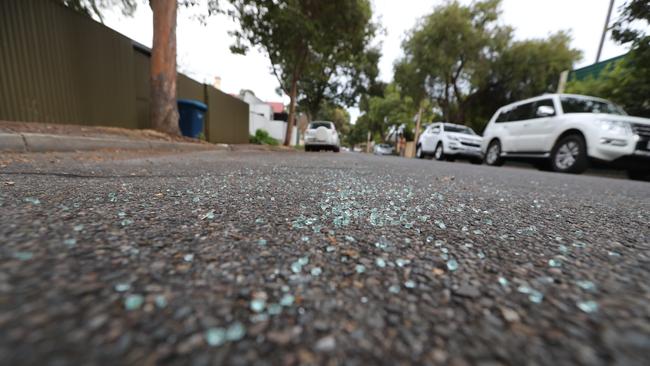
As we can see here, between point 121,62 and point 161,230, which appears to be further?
point 121,62

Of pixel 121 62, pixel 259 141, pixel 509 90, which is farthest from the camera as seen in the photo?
pixel 259 141

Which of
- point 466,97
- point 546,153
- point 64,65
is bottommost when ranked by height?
point 546,153

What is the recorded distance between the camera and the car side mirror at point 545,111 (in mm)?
5789

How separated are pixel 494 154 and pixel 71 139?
9228mm

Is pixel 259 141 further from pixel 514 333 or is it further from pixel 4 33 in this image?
pixel 514 333

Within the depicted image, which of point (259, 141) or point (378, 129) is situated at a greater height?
point (378, 129)

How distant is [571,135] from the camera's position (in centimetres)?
533

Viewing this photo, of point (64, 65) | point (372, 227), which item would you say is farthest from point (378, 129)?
point (372, 227)

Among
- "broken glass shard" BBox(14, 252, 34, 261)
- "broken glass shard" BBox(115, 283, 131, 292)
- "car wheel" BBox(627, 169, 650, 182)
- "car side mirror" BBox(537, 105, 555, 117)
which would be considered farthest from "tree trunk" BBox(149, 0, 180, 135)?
"car wheel" BBox(627, 169, 650, 182)

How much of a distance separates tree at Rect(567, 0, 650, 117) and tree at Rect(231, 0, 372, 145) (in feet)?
23.0

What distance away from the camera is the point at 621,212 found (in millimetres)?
1609

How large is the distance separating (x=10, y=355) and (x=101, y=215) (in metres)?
0.76

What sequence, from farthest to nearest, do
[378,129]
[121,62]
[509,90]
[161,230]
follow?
[378,129] < [509,90] < [121,62] < [161,230]

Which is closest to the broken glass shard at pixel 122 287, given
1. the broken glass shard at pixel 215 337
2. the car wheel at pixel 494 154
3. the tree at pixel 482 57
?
the broken glass shard at pixel 215 337
